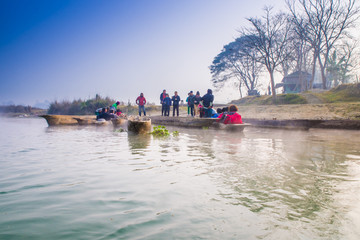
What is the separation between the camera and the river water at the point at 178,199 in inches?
94.0

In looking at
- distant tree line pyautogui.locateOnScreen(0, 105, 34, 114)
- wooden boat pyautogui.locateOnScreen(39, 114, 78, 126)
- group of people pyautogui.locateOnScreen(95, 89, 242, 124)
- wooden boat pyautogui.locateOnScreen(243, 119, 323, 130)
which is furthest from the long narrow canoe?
distant tree line pyautogui.locateOnScreen(0, 105, 34, 114)

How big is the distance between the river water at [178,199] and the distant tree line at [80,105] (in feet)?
112

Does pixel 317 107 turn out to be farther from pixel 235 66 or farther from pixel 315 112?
pixel 235 66

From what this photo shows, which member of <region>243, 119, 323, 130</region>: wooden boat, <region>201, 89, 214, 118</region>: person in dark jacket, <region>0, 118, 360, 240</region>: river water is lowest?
<region>0, 118, 360, 240</region>: river water

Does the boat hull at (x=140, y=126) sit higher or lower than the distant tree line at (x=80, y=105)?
lower

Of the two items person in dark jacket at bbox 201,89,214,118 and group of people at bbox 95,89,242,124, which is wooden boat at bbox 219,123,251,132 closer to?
group of people at bbox 95,89,242,124

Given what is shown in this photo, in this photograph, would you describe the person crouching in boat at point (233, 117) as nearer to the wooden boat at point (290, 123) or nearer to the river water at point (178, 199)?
the wooden boat at point (290, 123)

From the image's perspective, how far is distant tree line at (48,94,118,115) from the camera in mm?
38594

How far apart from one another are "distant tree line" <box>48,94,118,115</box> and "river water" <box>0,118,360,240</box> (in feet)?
112

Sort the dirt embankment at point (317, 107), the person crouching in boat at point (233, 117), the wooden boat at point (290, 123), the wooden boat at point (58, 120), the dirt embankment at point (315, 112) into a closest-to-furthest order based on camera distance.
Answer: the person crouching in boat at point (233, 117), the wooden boat at point (290, 123), the dirt embankment at point (315, 112), the dirt embankment at point (317, 107), the wooden boat at point (58, 120)

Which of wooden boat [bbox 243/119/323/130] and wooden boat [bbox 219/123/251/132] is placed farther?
wooden boat [bbox 243/119/323/130]

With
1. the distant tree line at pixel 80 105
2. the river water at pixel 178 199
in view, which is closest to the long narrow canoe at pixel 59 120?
the river water at pixel 178 199

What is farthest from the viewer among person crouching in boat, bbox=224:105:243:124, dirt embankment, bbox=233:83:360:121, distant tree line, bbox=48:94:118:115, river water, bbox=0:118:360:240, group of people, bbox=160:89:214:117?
distant tree line, bbox=48:94:118:115

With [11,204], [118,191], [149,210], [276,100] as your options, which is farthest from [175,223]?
[276,100]
